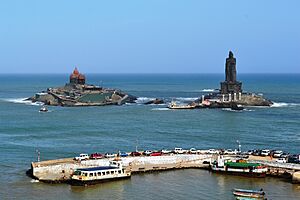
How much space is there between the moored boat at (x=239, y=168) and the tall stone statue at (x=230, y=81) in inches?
3819

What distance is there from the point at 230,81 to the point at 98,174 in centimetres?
10921

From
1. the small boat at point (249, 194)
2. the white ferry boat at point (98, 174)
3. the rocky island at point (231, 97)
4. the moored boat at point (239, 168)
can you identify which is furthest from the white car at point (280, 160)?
the rocky island at point (231, 97)

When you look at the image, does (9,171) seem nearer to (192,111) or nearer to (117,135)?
(117,135)

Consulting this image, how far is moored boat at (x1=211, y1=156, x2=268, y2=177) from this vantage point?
5497 centimetres

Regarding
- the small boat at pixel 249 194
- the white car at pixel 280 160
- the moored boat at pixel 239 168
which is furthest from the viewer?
the white car at pixel 280 160

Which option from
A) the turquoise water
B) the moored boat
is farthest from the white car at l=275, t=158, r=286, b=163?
the turquoise water

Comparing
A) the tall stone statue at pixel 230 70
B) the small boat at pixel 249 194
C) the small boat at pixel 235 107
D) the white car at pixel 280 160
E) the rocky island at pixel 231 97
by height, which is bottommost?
the small boat at pixel 249 194

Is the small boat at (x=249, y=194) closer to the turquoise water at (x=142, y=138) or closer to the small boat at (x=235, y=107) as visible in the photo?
the turquoise water at (x=142, y=138)

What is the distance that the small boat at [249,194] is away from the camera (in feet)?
152

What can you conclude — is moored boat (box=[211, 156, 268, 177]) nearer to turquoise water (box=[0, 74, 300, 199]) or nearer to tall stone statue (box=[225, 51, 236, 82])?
turquoise water (box=[0, 74, 300, 199])

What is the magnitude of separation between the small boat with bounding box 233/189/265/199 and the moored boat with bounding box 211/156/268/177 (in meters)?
7.23

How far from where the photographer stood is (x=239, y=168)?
56156 mm

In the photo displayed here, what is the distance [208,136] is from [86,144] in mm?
18981

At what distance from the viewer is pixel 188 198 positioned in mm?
47219
